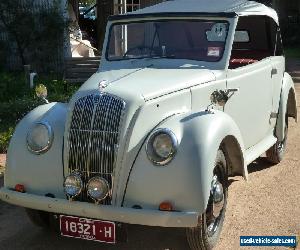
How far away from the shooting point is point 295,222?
14.1 ft

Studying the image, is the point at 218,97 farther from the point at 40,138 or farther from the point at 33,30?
the point at 33,30

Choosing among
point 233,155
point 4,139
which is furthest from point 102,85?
point 4,139

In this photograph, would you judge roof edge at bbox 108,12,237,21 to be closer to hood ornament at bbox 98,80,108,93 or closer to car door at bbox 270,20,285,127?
car door at bbox 270,20,285,127

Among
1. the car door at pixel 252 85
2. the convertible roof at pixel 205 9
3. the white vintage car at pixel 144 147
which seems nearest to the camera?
the white vintage car at pixel 144 147

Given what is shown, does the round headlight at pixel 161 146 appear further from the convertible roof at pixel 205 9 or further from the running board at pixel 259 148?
the convertible roof at pixel 205 9

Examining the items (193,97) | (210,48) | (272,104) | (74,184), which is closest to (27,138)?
(74,184)

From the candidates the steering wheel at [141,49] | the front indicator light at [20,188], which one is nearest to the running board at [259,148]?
the steering wheel at [141,49]

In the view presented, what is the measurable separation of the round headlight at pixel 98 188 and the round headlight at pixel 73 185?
0.09 metres

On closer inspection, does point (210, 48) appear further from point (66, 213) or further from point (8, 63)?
point (8, 63)

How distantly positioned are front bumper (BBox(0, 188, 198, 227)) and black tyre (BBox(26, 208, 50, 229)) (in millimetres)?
385

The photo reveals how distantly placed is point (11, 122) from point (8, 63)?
192 inches

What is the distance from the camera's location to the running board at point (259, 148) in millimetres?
4773

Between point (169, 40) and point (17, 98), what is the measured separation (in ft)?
15.6

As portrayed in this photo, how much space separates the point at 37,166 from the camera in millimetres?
3691
